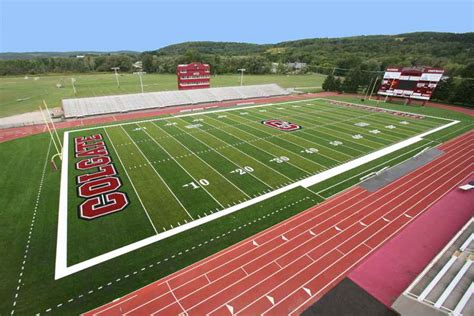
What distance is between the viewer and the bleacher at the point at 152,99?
3831 centimetres

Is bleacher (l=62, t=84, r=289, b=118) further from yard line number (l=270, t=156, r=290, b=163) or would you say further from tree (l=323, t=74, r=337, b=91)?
yard line number (l=270, t=156, r=290, b=163)

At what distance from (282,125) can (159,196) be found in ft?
67.9

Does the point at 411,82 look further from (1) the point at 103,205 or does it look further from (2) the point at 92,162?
(1) the point at 103,205

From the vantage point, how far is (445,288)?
29.0 ft

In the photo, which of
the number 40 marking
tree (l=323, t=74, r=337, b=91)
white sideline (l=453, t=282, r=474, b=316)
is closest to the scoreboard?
tree (l=323, t=74, r=337, b=91)

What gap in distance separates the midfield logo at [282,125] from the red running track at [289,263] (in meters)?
14.9

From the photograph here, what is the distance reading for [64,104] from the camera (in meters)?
38.3

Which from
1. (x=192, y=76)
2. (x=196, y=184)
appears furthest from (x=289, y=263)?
(x=192, y=76)

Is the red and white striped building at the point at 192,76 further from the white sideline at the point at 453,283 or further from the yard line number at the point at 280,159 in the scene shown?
the white sideline at the point at 453,283

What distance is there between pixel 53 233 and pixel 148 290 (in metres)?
7.23

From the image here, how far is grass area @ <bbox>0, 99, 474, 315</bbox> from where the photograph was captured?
10.6 metres

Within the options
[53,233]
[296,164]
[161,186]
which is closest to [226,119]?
[296,164]

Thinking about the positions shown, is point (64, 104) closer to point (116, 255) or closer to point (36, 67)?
point (116, 255)

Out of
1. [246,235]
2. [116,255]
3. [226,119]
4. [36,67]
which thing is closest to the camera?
[116,255]
